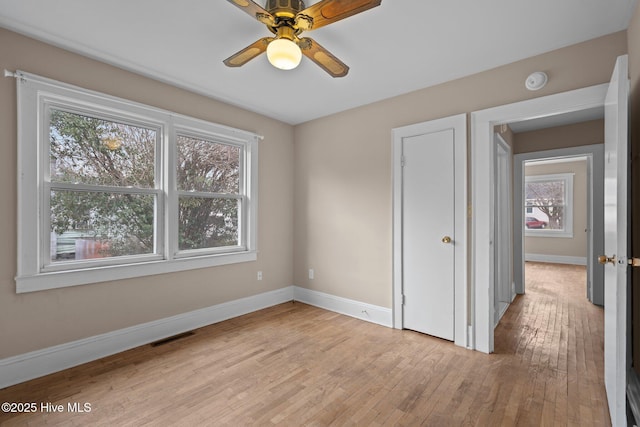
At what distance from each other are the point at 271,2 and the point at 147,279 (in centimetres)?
260

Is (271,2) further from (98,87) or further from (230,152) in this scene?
(230,152)

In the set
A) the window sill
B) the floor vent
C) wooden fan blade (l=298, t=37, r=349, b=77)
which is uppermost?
wooden fan blade (l=298, t=37, r=349, b=77)

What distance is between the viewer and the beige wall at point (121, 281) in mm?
2189

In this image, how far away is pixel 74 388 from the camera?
84.8 inches

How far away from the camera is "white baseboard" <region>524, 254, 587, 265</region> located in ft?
22.9

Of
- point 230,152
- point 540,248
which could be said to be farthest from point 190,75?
point 540,248

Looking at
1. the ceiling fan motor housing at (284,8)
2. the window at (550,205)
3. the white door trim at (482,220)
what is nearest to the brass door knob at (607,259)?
the white door trim at (482,220)

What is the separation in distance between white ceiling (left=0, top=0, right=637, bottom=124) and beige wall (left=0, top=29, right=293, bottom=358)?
0.49ft

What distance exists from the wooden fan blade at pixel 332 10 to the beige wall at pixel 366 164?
1726 millimetres

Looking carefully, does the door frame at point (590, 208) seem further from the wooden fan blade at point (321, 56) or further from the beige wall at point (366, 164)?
the wooden fan blade at point (321, 56)

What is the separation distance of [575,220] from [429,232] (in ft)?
21.2

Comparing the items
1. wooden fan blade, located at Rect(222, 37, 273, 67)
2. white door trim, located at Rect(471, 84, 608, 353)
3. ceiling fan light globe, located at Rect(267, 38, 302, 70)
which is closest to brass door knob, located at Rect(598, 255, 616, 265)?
white door trim, located at Rect(471, 84, 608, 353)

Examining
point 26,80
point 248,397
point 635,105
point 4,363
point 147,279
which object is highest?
point 26,80

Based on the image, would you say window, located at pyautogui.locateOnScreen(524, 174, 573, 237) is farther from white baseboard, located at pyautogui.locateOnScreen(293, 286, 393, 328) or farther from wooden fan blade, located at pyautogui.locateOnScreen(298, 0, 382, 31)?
wooden fan blade, located at pyautogui.locateOnScreen(298, 0, 382, 31)
